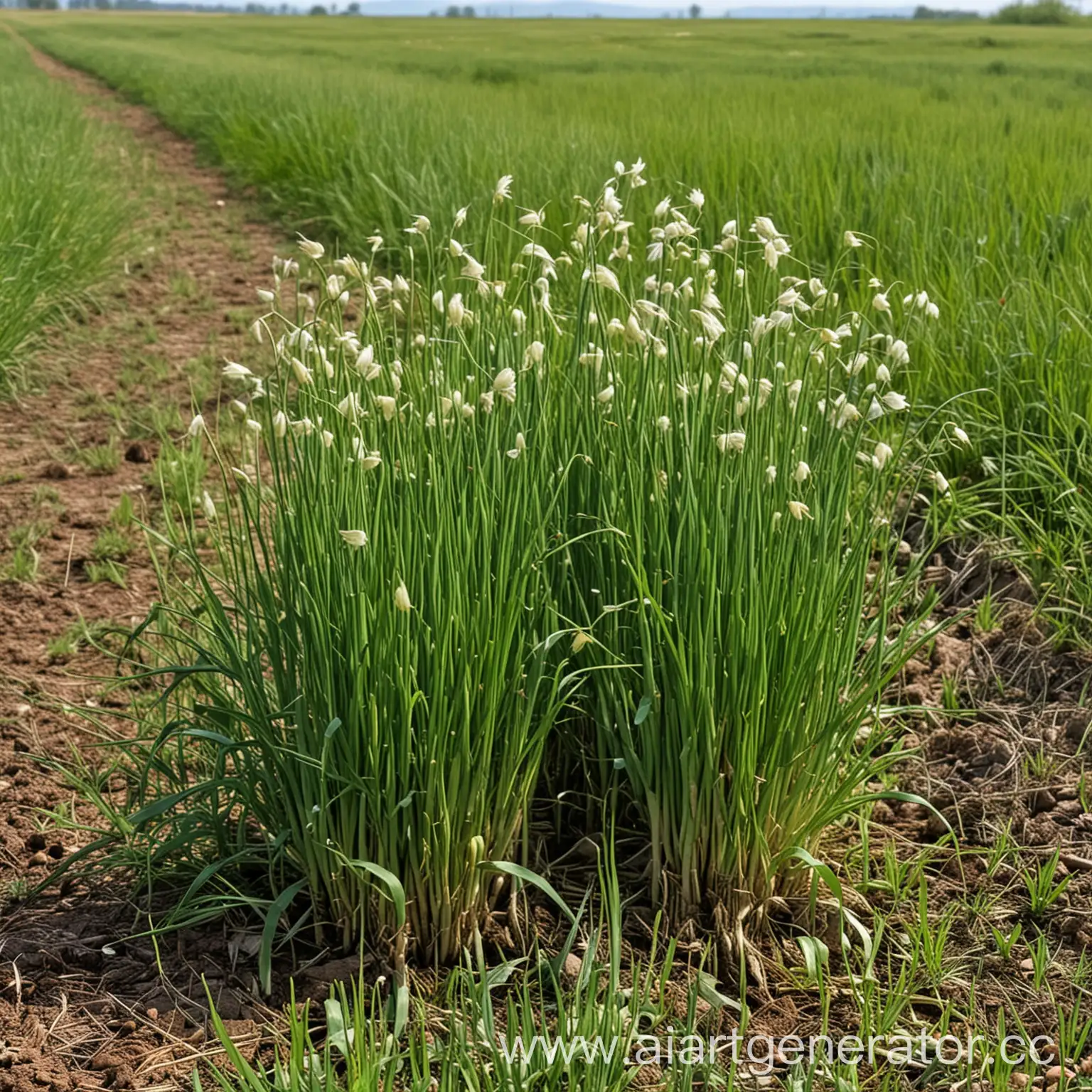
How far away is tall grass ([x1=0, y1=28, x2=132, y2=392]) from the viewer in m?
4.46

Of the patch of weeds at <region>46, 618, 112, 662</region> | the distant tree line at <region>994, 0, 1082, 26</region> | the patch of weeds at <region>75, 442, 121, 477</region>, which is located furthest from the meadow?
the distant tree line at <region>994, 0, 1082, 26</region>

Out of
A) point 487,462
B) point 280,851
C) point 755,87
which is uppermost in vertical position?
point 755,87

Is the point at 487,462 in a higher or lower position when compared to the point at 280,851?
higher

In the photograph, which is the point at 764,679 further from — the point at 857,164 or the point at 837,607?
the point at 857,164

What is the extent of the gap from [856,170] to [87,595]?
378 centimetres

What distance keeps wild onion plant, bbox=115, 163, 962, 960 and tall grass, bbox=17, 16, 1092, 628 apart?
104 cm

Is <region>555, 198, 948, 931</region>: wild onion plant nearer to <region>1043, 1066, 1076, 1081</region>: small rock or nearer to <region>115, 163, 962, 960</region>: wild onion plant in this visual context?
<region>115, 163, 962, 960</region>: wild onion plant

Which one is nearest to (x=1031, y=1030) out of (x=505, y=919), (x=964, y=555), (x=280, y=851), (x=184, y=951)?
(x=505, y=919)

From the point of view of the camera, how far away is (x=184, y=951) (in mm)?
1751

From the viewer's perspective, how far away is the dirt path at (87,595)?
160 centimetres

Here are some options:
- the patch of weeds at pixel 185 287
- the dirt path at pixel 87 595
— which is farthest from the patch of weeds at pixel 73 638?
the patch of weeds at pixel 185 287

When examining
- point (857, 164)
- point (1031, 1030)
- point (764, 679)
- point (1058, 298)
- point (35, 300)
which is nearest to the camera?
point (1031, 1030)

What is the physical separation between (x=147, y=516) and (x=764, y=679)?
227cm

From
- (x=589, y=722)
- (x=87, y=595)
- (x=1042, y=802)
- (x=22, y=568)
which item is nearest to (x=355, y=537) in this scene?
(x=589, y=722)
